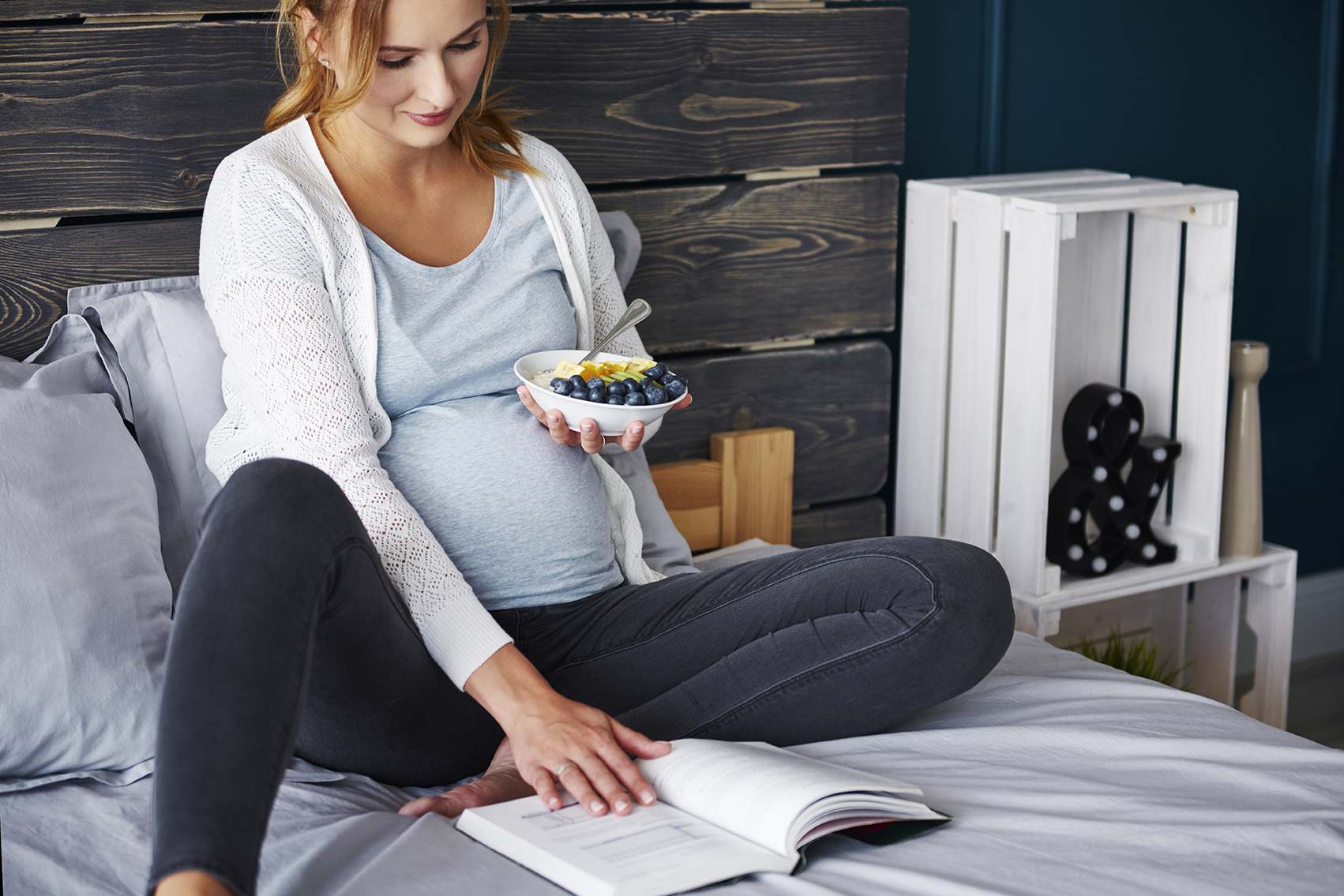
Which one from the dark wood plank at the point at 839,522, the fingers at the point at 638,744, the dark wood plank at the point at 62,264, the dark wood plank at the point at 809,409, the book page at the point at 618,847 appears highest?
the dark wood plank at the point at 62,264

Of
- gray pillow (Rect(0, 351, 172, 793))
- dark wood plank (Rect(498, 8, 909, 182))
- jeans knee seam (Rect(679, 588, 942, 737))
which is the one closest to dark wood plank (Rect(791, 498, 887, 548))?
dark wood plank (Rect(498, 8, 909, 182))

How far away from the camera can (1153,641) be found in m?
2.18

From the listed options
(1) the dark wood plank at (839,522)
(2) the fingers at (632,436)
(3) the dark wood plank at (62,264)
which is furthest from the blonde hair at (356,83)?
(1) the dark wood plank at (839,522)

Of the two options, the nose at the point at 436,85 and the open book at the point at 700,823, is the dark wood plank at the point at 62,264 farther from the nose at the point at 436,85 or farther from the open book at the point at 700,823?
the open book at the point at 700,823

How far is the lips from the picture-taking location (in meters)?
1.24

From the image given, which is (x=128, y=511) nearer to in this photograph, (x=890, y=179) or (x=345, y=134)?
(x=345, y=134)

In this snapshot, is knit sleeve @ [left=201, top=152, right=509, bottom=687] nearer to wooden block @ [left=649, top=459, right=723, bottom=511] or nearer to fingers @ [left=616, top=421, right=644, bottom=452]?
fingers @ [left=616, top=421, right=644, bottom=452]

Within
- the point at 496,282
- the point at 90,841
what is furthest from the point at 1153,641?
the point at 90,841

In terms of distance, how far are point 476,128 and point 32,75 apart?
0.49m

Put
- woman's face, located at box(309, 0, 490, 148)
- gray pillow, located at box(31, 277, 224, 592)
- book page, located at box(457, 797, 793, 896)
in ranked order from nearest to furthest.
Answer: book page, located at box(457, 797, 793, 896), woman's face, located at box(309, 0, 490, 148), gray pillow, located at box(31, 277, 224, 592)

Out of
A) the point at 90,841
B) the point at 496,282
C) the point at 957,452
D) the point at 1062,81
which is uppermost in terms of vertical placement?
the point at 1062,81

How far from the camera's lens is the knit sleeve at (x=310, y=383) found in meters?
1.06

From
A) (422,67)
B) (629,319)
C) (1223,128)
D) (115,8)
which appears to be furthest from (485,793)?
(1223,128)

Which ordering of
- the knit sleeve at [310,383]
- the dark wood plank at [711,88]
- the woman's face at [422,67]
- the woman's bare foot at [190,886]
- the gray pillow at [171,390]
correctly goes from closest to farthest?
the woman's bare foot at [190,886] → the knit sleeve at [310,383] → the woman's face at [422,67] → the gray pillow at [171,390] → the dark wood plank at [711,88]
